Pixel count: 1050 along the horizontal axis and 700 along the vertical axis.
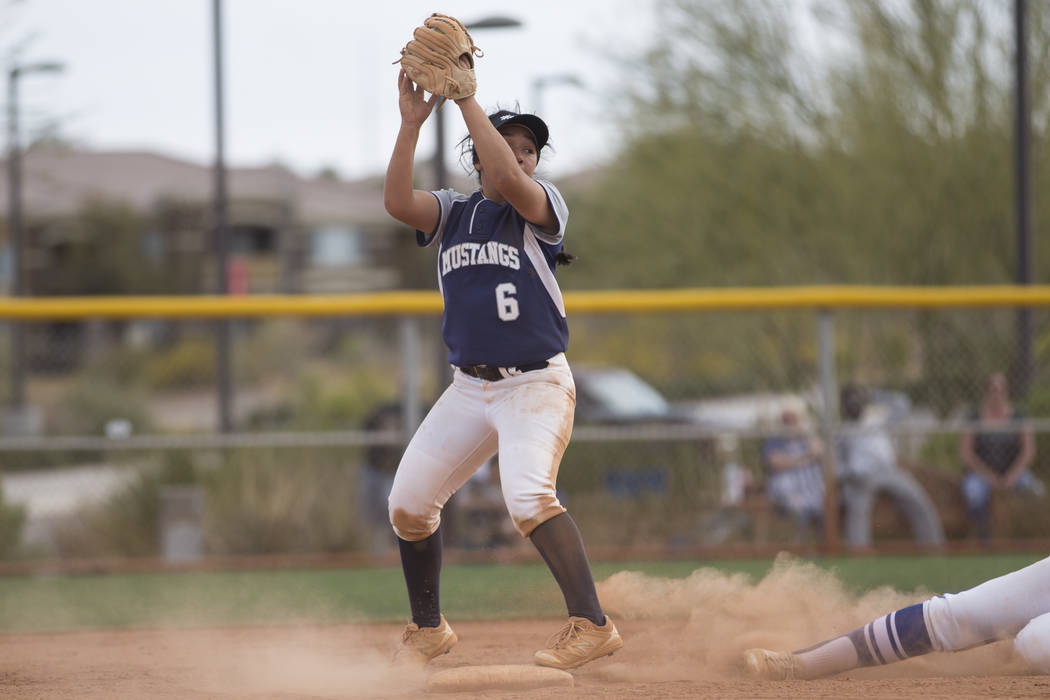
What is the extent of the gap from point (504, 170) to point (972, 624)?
2043 millimetres

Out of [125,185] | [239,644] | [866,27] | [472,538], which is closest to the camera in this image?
[239,644]

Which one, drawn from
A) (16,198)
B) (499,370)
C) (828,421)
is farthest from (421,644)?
(16,198)

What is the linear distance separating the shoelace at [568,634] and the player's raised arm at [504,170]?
1355 millimetres

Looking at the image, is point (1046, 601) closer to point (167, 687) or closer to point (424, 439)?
point (424, 439)

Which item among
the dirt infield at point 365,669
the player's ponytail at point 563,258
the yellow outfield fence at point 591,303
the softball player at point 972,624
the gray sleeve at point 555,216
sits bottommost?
the dirt infield at point 365,669

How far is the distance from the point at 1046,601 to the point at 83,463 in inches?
315

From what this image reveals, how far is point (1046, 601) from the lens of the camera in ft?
11.9

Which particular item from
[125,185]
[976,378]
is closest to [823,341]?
[976,378]

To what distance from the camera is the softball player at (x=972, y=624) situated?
11.9ft

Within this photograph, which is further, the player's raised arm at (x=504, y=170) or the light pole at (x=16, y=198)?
the light pole at (x=16, y=198)

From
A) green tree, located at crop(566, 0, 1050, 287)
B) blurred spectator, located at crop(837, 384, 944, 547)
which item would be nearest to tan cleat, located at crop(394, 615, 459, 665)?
blurred spectator, located at crop(837, 384, 944, 547)

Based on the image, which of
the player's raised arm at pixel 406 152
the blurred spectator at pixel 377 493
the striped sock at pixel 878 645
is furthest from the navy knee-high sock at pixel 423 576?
the blurred spectator at pixel 377 493

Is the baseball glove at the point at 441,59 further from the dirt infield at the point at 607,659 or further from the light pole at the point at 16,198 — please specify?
the light pole at the point at 16,198

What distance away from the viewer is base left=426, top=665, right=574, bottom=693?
3.76m
